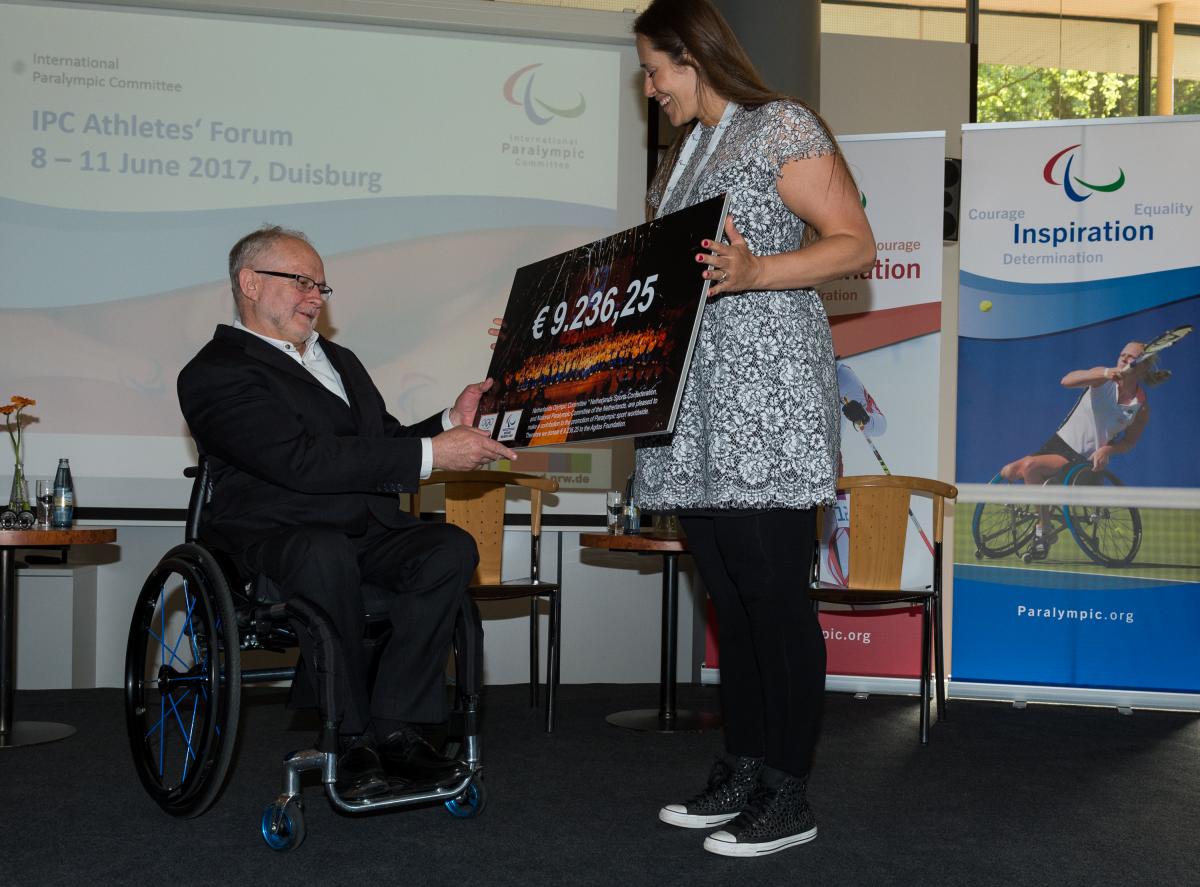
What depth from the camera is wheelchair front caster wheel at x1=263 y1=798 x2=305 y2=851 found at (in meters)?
2.10

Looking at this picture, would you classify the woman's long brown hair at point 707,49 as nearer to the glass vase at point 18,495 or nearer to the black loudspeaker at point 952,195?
the glass vase at point 18,495

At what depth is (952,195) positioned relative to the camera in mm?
4695

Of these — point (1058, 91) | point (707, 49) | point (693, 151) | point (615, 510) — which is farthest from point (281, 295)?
point (1058, 91)

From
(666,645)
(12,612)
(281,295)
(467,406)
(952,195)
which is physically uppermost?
(952,195)

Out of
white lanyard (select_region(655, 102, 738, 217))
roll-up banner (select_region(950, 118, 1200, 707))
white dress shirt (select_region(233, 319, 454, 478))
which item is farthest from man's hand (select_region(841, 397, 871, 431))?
white lanyard (select_region(655, 102, 738, 217))

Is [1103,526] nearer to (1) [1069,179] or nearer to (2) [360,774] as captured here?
(1) [1069,179]

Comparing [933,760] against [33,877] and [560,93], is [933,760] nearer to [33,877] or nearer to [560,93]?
[33,877]

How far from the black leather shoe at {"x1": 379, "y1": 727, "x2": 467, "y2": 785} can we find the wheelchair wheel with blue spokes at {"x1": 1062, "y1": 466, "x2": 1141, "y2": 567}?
8.99 ft

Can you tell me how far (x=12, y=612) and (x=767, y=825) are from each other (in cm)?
246

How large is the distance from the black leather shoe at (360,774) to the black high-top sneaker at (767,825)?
2.01ft

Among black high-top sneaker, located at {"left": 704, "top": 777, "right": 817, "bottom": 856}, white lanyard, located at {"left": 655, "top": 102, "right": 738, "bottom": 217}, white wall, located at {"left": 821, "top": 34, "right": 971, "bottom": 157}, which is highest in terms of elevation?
white wall, located at {"left": 821, "top": 34, "right": 971, "bottom": 157}

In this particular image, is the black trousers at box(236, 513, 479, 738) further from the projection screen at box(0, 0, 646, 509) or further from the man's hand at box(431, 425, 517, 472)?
the projection screen at box(0, 0, 646, 509)

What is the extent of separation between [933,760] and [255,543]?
6.30 feet

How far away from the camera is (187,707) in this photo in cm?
367
